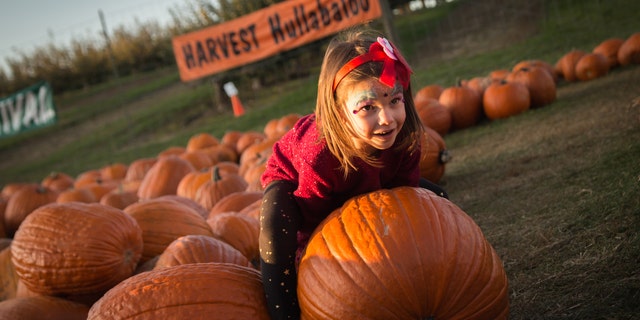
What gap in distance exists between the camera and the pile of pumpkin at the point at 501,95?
5.99 meters

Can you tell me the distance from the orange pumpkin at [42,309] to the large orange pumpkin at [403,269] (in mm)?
1333

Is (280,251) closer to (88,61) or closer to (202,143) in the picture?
(202,143)

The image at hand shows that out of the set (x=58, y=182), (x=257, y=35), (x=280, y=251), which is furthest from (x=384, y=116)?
(x=257, y=35)

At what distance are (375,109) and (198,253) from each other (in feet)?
3.56

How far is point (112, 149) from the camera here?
14148 millimetres

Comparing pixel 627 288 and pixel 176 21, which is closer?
pixel 627 288

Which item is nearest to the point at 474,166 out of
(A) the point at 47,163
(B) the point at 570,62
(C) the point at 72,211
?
(C) the point at 72,211

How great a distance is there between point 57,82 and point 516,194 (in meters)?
23.3

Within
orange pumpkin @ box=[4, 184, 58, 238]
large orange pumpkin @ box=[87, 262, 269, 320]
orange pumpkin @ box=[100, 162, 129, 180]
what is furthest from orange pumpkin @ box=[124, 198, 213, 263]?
orange pumpkin @ box=[100, 162, 129, 180]

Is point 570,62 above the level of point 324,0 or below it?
below

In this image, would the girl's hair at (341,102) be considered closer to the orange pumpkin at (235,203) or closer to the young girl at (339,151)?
the young girl at (339,151)

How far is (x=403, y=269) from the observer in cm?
170

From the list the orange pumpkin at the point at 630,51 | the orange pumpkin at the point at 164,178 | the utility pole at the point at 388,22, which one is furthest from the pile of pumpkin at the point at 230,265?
the utility pole at the point at 388,22

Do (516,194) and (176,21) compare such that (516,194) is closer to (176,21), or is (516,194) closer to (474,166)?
(474,166)
